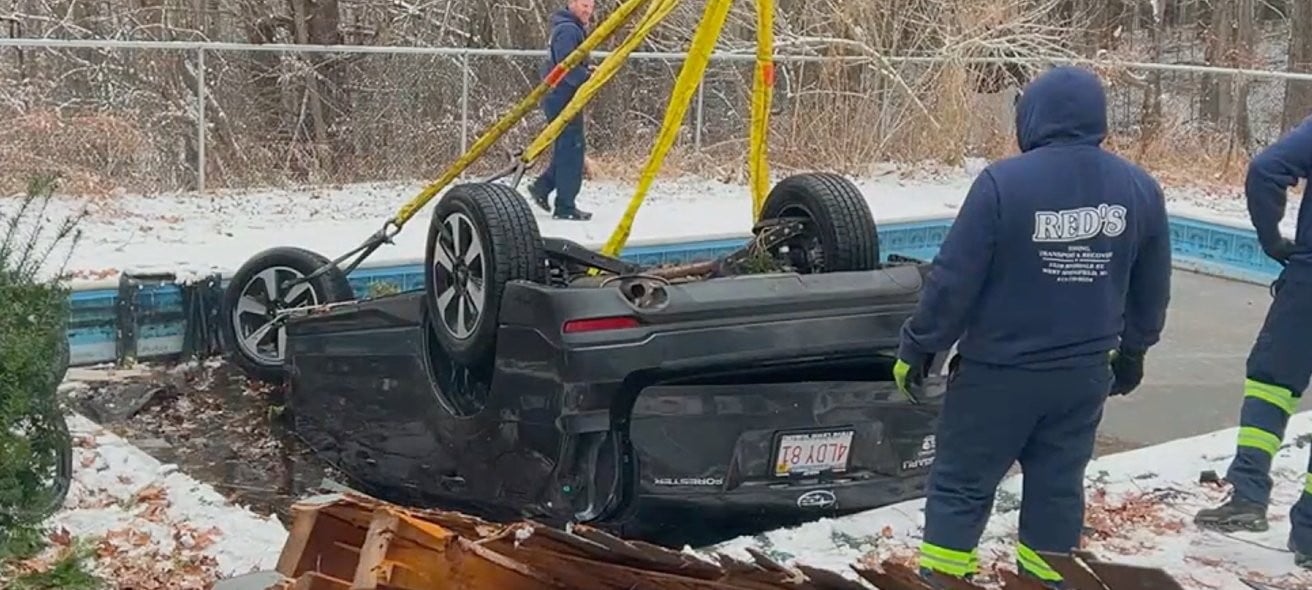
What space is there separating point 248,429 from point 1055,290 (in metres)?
4.35

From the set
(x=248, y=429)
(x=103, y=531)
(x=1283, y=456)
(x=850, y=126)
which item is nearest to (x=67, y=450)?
(x=103, y=531)

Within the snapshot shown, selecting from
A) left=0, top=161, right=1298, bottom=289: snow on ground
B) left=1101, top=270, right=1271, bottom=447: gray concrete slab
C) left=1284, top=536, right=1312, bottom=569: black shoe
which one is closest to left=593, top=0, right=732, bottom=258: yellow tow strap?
left=1284, top=536, right=1312, bottom=569: black shoe

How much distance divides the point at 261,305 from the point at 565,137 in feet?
14.6

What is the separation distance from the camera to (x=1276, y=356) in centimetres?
509

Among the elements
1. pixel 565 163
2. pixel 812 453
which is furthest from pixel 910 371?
pixel 565 163

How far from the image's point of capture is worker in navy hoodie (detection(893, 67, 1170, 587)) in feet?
13.0

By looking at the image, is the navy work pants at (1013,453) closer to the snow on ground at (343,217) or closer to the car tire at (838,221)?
the car tire at (838,221)

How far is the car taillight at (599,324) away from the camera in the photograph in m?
4.50

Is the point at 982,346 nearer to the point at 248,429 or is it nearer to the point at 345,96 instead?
the point at 248,429

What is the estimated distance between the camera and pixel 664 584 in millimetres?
2494

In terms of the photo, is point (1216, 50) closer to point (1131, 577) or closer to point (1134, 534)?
point (1134, 534)

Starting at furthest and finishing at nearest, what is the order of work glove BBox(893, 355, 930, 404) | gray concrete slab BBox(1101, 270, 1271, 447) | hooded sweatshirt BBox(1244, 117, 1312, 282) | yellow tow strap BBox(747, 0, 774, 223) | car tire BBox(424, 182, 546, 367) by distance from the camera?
gray concrete slab BBox(1101, 270, 1271, 447), yellow tow strap BBox(747, 0, 774, 223), hooded sweatshirt BBox(1244, 117, 1312, 282), car tire BBox(424, 182, 546, 367), work glove BBox(893, 355, 930, 404)

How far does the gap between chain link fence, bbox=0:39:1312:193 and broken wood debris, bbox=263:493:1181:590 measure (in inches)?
440

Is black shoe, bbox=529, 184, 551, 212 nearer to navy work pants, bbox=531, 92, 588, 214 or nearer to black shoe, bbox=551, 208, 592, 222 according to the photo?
navy work pants, bbox=531, 92, 588, 214
